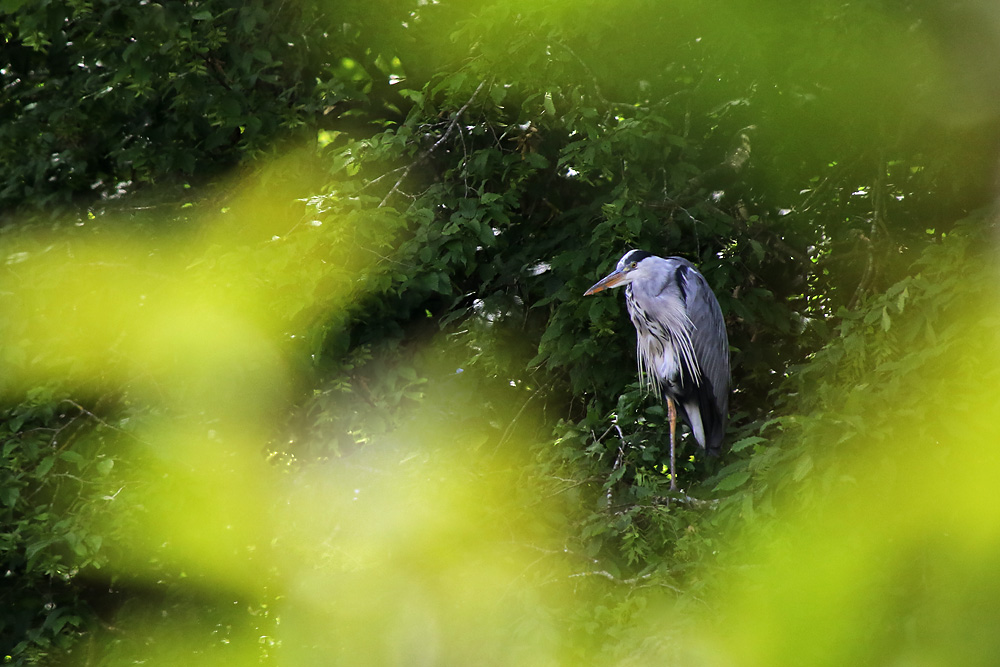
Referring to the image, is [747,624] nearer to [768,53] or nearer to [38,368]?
[768,53]

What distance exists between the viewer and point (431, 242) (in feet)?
12.2

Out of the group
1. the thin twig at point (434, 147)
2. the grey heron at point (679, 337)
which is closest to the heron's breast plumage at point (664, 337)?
the grey heron at point (679, 337)

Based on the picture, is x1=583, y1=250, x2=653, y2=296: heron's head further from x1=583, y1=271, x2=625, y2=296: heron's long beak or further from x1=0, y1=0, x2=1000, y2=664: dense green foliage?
x1=0, y1=0, x2=1000, y2=664: dense green foliage

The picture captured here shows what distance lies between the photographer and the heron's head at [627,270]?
126 inches

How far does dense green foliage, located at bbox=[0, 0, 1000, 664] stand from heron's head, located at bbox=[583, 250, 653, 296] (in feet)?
0.66

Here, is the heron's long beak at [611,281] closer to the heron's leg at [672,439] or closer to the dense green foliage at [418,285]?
the dense green foliage at [418,285]

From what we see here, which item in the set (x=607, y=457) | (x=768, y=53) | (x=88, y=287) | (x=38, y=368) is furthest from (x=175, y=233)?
(x=768, y=53)

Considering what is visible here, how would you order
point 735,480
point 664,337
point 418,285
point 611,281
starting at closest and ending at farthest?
point 735,480, point 611,281, point 664,337, point 418,285

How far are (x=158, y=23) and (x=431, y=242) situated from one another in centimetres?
140

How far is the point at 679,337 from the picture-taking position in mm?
3273

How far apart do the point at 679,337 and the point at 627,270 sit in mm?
285

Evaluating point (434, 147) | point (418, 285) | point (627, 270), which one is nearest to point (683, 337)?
point (627, 270)

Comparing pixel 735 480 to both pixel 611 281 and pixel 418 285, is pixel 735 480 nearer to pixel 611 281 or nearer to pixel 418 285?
pixel 611 281

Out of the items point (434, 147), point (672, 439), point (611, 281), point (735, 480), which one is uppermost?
point (434, 147)
